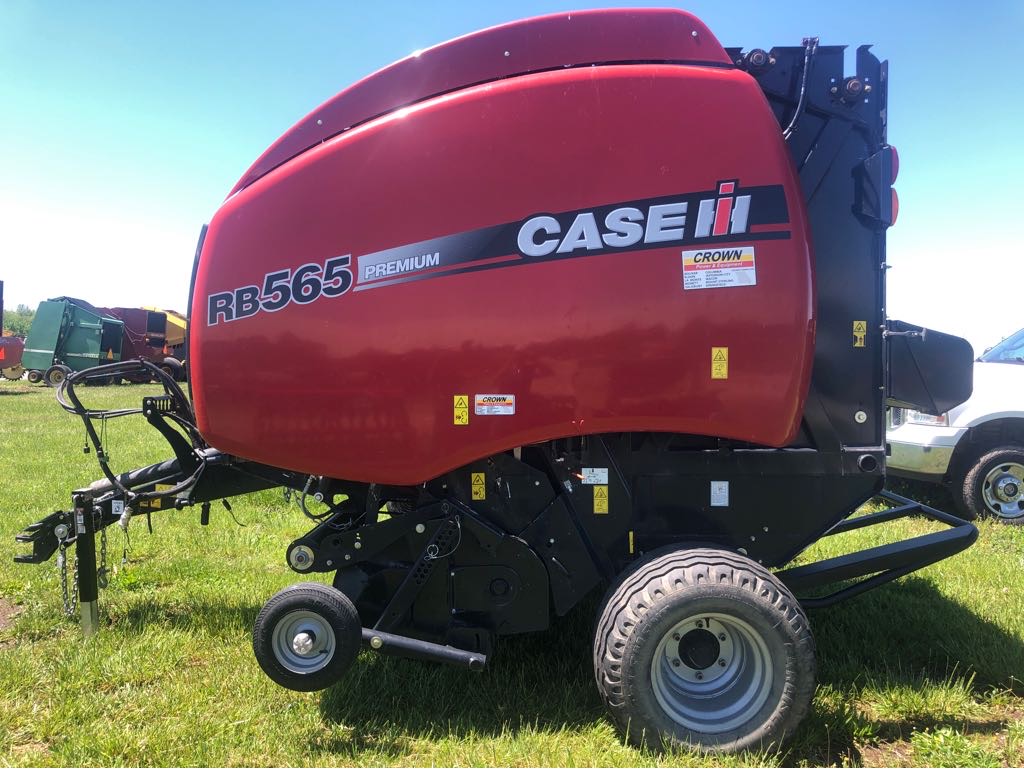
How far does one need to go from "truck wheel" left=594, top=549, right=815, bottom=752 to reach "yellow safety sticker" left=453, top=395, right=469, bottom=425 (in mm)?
995

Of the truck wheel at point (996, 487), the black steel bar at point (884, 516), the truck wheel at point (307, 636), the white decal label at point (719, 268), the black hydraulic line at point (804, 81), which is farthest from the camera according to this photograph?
the truck wheel at point (996, 487)

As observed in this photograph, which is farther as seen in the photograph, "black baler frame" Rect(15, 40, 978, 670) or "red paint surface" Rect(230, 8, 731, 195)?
"black baler frame" Rect(15, 40, 978, 670)

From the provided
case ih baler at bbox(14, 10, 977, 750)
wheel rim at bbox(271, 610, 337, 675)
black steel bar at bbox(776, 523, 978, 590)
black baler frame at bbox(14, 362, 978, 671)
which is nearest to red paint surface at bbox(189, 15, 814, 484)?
case ih baler at bbox(14, 10, 977, 750)

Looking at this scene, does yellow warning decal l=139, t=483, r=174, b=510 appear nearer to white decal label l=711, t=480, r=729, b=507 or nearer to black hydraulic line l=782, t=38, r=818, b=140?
white decal label l=711, t=480, r=729, b=507

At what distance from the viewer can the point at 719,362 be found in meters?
2.78

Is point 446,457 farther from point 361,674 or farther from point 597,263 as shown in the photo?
point 361,674

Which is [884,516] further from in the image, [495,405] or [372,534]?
[372,534]

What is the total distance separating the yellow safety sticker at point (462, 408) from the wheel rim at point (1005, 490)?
5515 mm

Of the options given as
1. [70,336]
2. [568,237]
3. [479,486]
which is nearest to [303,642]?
[479,486]

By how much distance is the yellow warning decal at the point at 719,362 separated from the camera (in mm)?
2773

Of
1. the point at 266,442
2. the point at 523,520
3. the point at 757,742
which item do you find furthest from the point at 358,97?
the point at 757,742

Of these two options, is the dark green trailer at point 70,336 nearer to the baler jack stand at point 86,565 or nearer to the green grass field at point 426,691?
the green grass field at point 426,691

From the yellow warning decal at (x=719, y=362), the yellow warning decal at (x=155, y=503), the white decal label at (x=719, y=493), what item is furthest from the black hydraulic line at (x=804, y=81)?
the yellow warning decal at (x=155, y=503)

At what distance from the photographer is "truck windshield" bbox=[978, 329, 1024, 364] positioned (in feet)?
21.6
